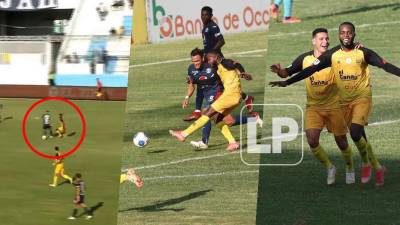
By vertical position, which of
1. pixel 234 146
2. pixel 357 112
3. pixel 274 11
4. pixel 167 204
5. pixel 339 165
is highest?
pixel 274 11

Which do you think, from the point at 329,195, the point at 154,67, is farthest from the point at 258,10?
the point at 329,195

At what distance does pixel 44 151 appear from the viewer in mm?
17562

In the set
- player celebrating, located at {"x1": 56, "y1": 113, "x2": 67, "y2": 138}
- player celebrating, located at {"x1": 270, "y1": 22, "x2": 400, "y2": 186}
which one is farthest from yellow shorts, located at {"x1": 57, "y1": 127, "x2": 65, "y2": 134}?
player celebrating, located at {"x1": 270, "y1": 22, "x2": 400, "y2": 186}

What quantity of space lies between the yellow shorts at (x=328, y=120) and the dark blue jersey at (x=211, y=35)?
3.46 ft

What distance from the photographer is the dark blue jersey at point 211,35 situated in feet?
28.8

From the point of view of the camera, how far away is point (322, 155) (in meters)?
9.20

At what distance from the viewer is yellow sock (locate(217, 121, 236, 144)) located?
916 cm

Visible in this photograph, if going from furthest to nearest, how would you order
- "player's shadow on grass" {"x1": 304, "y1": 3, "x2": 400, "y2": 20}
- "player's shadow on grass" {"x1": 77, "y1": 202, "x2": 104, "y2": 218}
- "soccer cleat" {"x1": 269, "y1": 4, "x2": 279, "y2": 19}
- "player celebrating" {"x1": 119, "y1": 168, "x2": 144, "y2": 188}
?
1. "player's shadow on grass" {"x1": 77, "y1": 202, "x2": 104, "y2": 218}
2. "player's shadow on grass" {"x1": 304, "y1": 3, "x2": 400, "y2": 20}
3. "soccer cleat" {"x1": 269, "y1": 4, "x2": 279, "y2": 19}
4. "player celebrating" {"x1": 119, "y1": 168, "x2": 144, "y2": 188}

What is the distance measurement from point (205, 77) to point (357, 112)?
4.54 feet

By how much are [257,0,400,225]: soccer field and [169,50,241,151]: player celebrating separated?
33cm

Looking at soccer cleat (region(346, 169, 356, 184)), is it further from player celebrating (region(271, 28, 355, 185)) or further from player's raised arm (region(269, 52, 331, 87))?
player's raised arm (region(269, 52, 331, 87))

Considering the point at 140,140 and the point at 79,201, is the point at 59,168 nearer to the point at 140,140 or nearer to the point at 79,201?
the point at 79,201

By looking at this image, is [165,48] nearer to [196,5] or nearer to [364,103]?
[196,5]

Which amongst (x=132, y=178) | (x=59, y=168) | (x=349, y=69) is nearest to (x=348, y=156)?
(x=349, y=69)
